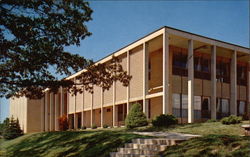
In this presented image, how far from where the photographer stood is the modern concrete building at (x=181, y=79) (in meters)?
24.0

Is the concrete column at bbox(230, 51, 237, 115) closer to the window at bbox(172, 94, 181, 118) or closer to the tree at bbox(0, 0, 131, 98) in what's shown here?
the window at bbox(172, 94, 181, 118)

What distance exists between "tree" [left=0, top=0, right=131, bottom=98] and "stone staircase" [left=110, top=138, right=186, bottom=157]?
3883 mm

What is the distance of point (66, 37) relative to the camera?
12.6 meters

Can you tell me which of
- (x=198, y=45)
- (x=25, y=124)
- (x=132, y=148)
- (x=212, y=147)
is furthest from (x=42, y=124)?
(x=212, y=147)

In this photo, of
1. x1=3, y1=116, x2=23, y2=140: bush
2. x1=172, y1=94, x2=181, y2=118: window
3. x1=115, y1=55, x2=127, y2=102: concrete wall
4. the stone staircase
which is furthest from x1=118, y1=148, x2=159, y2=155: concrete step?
x1=3, y1=116, x2=23, y2=140: bush

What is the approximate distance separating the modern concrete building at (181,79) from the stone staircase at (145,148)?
433 inches

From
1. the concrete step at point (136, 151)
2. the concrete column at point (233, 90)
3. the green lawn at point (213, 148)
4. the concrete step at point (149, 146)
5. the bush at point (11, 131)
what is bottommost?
the bush at point (11, 131)

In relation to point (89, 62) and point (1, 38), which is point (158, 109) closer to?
point (89, 62)

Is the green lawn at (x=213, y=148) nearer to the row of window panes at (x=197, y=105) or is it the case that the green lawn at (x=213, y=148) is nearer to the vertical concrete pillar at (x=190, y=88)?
the vertical concrete pillar at (x=190, y=88)

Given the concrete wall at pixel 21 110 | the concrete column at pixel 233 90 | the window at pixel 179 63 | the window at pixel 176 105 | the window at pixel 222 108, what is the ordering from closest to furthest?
the window at pixel 176 105 → the window at pixel 179 63 → the concrete column at pixel 233 90 → the window at pixel 222 108 → the concrete wall at pixel 21 110

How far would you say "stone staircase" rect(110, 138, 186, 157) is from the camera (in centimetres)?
982

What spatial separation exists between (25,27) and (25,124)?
1590 inches

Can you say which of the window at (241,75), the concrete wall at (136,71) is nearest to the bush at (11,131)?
the concrete wall at (136,71)

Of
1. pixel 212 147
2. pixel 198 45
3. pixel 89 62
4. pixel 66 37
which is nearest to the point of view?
pixel 212 147
